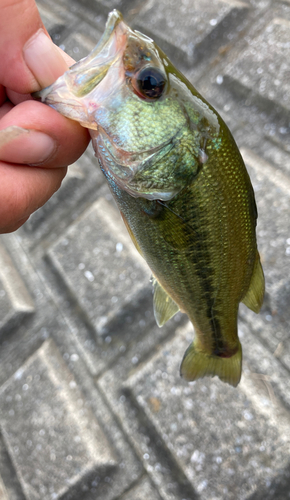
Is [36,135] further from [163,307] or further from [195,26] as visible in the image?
[195,26]

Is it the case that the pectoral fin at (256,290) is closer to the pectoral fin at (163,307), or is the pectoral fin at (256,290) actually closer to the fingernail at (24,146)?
the pectoral fin at (163,307)

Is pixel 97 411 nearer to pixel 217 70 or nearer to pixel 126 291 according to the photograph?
pixel 126 291

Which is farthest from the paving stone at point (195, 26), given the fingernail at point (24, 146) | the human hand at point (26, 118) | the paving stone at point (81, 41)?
the fingernail at point (24, 146)

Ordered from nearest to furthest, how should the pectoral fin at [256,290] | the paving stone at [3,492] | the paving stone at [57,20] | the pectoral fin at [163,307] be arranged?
the pectoral fin at [256,290] < the pectoral fin at [163,307] < the paving stone at [3,492] < the paving stone at [57,20]

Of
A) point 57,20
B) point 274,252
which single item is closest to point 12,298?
point 274,252

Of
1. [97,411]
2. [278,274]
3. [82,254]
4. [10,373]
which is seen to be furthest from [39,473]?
[278,274]
